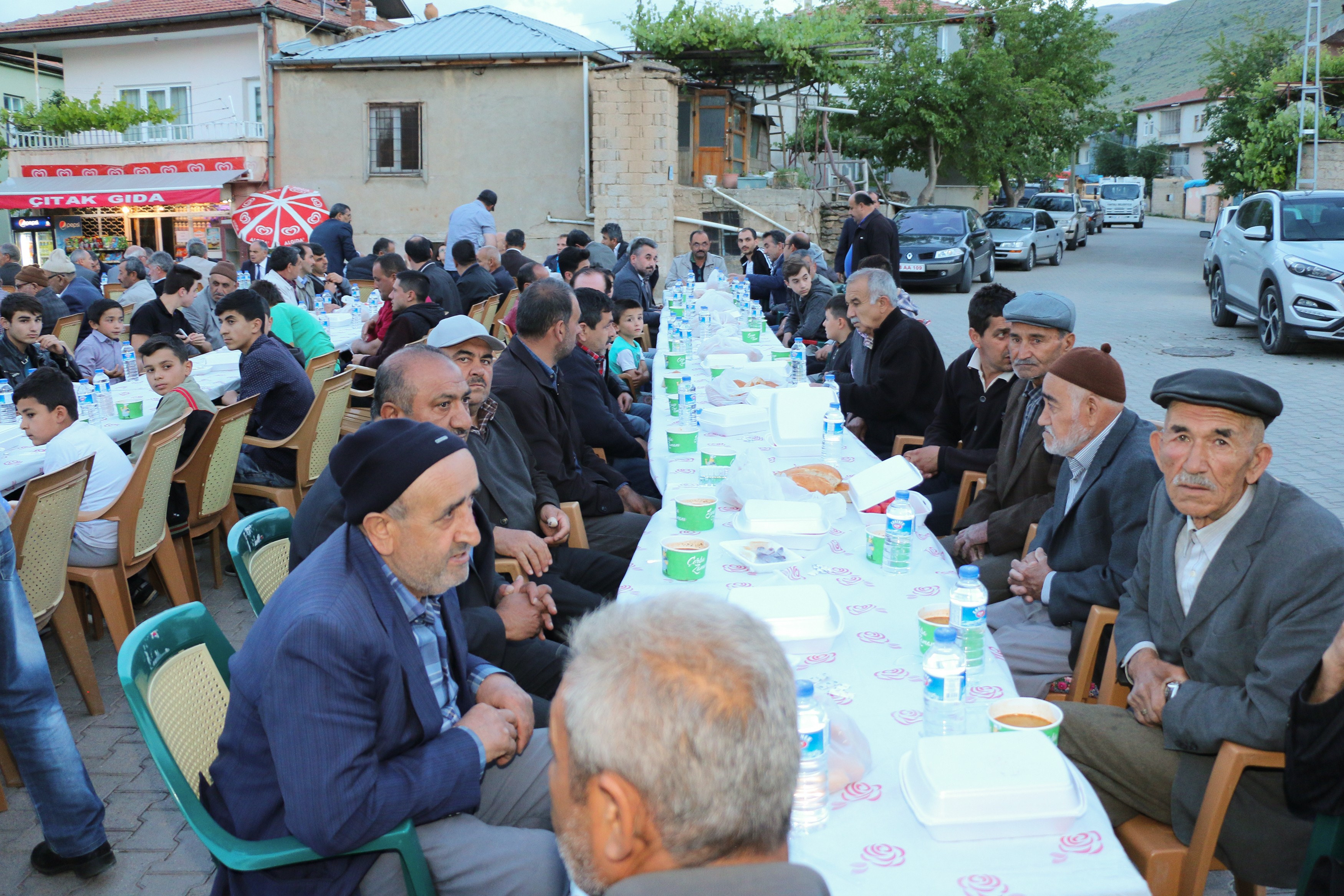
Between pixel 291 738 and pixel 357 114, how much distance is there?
21627mm

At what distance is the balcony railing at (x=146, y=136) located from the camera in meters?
23.5

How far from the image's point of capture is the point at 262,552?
10.1 feet

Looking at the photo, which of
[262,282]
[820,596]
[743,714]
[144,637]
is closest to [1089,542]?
[820,596]

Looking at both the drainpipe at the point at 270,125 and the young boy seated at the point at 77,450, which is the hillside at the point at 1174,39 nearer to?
the drainpipe at the point at 270,125

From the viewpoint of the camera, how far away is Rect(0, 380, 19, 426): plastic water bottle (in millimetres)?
5781

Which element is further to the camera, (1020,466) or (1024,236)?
(1024,236)

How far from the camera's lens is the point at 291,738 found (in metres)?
1.95

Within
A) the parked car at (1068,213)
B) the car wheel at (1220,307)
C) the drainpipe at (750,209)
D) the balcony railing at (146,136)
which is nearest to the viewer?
the car wheel at (1220,307)

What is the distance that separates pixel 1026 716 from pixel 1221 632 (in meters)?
→ 0.73

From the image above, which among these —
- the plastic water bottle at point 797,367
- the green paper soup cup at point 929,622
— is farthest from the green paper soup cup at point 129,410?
the green paper soup cup at point 929,622

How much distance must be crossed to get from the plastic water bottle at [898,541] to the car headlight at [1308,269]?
1053 centimetres

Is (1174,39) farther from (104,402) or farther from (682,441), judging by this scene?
(104,402)

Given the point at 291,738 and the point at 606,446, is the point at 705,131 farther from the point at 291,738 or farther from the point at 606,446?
the point at 291,738

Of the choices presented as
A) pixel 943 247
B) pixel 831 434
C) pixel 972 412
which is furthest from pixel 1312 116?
pixel 831 434
